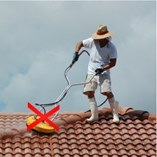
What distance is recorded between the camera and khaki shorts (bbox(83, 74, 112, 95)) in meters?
10.8

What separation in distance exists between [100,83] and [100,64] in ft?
1.37

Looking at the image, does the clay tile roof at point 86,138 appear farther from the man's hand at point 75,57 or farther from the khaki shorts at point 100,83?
the man's hand at point 75,57

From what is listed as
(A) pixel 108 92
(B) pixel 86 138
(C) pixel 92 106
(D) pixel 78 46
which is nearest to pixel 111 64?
(A) pixel 108 92

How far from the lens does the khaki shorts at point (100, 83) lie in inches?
425

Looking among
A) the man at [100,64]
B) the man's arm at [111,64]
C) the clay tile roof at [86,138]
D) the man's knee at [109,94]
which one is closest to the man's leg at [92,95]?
the man at [100,64]

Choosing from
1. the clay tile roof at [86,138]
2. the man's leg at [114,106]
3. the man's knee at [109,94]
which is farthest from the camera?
the man's leg at [114,106]

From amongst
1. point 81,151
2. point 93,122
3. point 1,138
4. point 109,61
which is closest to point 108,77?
point 109,61

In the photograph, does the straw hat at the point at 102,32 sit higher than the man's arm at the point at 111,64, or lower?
higher

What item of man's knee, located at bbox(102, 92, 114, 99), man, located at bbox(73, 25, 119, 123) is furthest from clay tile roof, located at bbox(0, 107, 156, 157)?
man's knee, located at bbox(102, 92, 114, 99)

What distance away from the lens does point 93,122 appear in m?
11.0

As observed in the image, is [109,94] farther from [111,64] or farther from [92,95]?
[111,64]

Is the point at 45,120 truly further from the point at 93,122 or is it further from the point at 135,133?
the point at 135,133

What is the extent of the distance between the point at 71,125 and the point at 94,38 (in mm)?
1972

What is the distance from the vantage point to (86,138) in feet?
33.9
